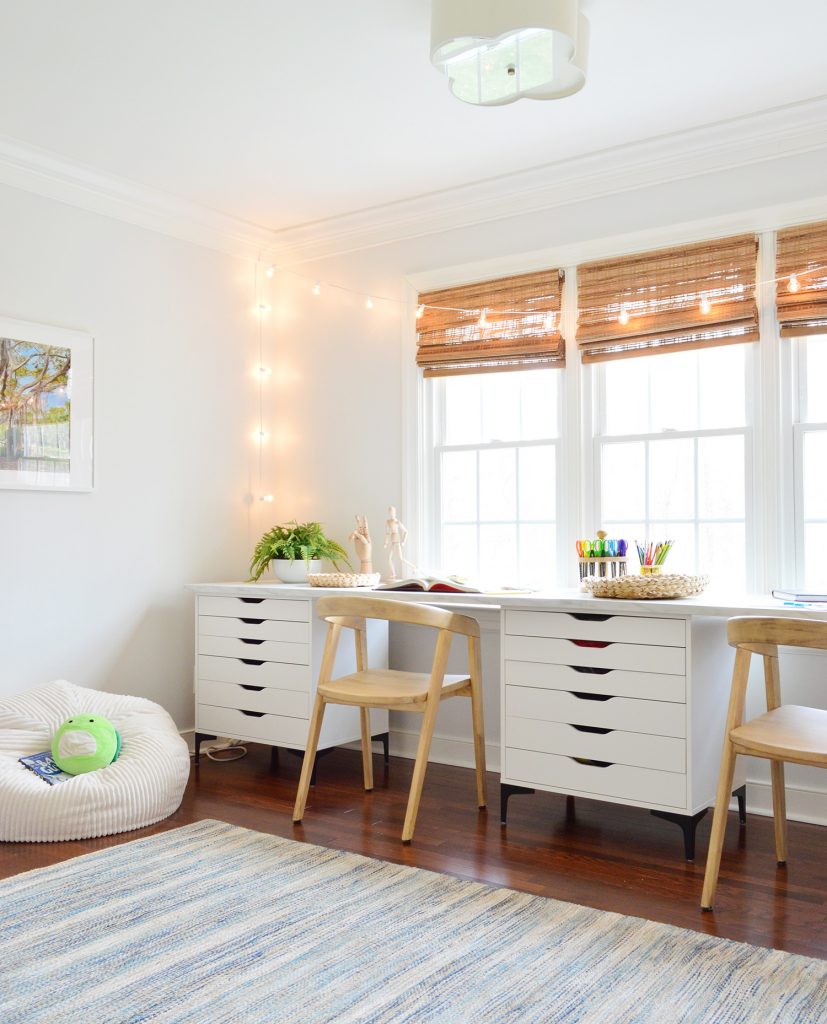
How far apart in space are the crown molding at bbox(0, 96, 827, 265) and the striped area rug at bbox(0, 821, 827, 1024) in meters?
2.69

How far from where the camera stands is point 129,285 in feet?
13.5

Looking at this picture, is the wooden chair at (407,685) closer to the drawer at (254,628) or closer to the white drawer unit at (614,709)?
the white drawer unit at (614,709)

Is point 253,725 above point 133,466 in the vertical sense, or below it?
below

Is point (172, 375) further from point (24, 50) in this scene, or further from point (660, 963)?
point (660, 963)

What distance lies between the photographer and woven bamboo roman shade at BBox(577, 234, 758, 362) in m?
3.46

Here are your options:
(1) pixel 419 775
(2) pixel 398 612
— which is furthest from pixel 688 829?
(2) pixel 398 612

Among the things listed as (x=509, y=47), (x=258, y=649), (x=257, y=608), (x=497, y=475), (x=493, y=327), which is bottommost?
(x=258, y=649)

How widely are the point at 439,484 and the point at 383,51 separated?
191 cm

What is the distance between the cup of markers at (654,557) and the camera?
130 inches

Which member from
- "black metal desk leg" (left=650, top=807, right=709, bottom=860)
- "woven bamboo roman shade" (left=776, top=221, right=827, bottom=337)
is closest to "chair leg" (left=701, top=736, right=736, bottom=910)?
"black metal desk leg" (left=650, top=807, right=709, bottom=860)

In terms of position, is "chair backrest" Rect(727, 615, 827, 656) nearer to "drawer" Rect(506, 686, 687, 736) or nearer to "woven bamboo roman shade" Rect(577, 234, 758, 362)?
"drawer" Rect(506, 686, 687, 736)

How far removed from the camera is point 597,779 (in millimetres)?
2984

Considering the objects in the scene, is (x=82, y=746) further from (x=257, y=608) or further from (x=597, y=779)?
(x=597, y=779)

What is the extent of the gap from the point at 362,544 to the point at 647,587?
1.49 meters
